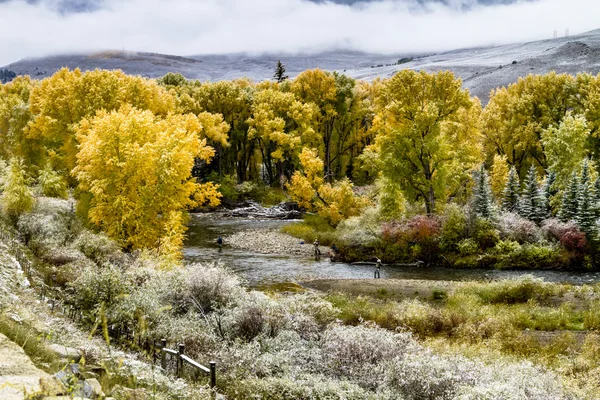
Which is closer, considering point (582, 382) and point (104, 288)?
point (582, 382)

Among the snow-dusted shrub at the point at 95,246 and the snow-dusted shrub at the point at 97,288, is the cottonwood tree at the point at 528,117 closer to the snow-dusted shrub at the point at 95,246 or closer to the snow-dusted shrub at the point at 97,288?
the snow-dusted shrub at the point at 95,246

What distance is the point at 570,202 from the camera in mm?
35531

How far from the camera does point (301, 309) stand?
56.7 ft

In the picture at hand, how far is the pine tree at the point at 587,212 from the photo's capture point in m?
33.3

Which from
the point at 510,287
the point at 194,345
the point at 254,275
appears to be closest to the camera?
the point at 194,345

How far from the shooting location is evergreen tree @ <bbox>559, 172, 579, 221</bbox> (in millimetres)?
35281

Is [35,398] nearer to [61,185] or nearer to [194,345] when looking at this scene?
[194,345]

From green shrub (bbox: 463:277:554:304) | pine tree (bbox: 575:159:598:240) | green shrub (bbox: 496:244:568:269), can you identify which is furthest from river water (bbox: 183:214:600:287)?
green shrub (bbox: 463:277:554:304)

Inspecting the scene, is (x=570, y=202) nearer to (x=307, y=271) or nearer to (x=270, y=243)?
(x=307, y=271)

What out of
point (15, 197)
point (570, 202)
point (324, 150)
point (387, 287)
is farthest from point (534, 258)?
point (324, 150)

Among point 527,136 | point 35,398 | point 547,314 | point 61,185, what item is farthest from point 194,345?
point 527,136

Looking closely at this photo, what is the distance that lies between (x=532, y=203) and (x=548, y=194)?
1622 millimetres

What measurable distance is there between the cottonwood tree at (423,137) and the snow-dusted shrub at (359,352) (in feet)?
84.4

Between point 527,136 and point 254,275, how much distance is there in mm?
31993
